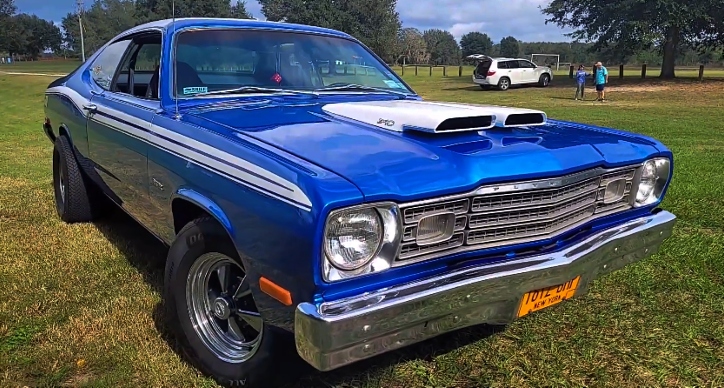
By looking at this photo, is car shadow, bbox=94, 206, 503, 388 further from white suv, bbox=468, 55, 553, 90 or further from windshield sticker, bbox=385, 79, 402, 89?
white suv, bbox=468, 55, 553, 90

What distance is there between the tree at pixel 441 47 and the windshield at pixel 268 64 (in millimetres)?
92873

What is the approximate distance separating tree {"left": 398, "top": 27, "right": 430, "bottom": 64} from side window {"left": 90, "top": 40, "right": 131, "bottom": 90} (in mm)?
77081

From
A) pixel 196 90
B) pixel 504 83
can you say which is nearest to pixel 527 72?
pixel 504 83

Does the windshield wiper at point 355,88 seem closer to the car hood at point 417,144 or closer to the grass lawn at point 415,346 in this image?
the car hood at point 417,144

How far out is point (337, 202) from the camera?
1833 mm

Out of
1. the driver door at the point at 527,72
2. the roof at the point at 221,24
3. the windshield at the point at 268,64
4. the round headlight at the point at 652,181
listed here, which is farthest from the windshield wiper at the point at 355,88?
the driver door at the point at 527,72

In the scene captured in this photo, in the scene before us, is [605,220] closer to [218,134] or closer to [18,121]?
[218,134]

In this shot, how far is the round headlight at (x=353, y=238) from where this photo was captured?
6.26 feet

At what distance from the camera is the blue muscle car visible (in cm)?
192

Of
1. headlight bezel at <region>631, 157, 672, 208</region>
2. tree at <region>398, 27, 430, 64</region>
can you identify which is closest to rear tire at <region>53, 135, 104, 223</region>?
headlight bezel at <region>631, 157, 672, 208</region>

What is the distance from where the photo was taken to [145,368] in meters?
2.68

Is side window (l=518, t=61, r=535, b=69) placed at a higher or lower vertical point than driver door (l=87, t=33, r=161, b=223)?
higher

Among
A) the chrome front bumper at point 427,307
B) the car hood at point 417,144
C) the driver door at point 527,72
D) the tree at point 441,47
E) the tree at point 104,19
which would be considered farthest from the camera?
the tree at point 441,47

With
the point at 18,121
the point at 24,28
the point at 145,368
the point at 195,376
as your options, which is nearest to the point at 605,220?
the point at 195,376
